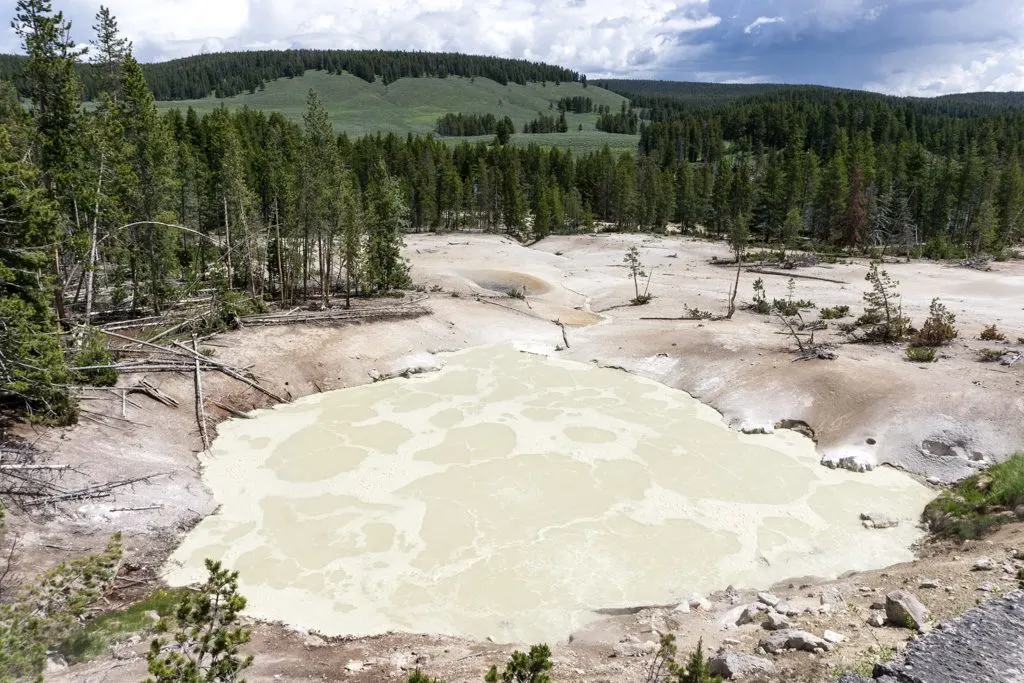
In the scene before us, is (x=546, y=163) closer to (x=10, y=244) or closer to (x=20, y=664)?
(x=10, y=244)

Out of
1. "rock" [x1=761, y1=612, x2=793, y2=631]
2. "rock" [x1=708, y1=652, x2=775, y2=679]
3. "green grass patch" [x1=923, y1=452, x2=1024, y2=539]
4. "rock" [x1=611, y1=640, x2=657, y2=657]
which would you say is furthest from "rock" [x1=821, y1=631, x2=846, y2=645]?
"green grass patch" [x1=923, y1=452, x2=1024, y2=539]

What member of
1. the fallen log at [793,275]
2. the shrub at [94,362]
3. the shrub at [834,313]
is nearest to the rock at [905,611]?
the shrub at [94,362]

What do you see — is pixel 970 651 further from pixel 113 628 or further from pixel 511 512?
pixel 113 628

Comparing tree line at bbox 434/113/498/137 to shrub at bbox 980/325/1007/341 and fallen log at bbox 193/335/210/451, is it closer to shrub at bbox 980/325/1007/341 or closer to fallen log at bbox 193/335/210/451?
shrub at bbox 980/325/1007/341

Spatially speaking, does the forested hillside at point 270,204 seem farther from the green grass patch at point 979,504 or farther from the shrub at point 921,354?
the shrub at point 921,354

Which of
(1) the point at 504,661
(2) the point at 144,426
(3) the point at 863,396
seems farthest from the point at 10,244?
(3) the point at 863,396

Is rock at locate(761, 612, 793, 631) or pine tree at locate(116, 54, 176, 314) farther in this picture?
pine tree at locate(116, 54, 176, 314)
